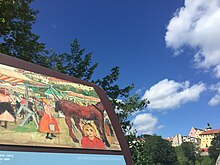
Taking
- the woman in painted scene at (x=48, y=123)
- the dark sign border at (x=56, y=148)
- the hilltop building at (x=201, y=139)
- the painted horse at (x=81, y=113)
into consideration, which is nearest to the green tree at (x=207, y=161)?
the hilltop building at (x=201, y=139)

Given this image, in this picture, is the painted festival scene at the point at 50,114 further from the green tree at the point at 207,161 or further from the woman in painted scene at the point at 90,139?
the green tree at the point at 207,161

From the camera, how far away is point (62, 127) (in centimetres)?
342

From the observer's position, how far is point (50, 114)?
3393 mm

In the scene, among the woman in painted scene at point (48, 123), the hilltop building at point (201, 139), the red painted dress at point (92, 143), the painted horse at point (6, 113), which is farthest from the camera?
the hilltop building at point (201, 139)

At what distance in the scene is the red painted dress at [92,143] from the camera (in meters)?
3.56

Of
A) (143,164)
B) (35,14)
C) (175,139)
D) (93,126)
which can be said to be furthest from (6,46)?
(175,139)

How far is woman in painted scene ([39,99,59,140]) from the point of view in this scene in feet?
10.5

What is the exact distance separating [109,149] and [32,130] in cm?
116

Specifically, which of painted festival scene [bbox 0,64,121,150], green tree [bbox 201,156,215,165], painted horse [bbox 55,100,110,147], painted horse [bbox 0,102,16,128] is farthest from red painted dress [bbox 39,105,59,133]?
green tree [bbox 201,156,215,165]

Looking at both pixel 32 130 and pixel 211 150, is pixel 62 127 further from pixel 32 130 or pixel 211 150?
pixel 211 150

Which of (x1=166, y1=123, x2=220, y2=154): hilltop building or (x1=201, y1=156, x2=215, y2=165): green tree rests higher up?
(x1=166, y1=123, x2=220, y2=154): hilltop building

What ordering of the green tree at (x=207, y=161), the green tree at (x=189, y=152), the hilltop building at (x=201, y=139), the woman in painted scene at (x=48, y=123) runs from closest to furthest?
the woman in painted scene at (x=48, y=123)
the green tree at (x=207, y=161)
the green tree at (x=189, y=152)
the hilltop building at (x=201, y=139)

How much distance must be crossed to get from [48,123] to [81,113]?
1.98ft

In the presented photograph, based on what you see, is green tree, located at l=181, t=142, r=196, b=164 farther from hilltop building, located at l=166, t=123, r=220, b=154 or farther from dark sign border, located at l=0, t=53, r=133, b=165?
dark sign border, located at l=0, t=53, r=133, b=165
